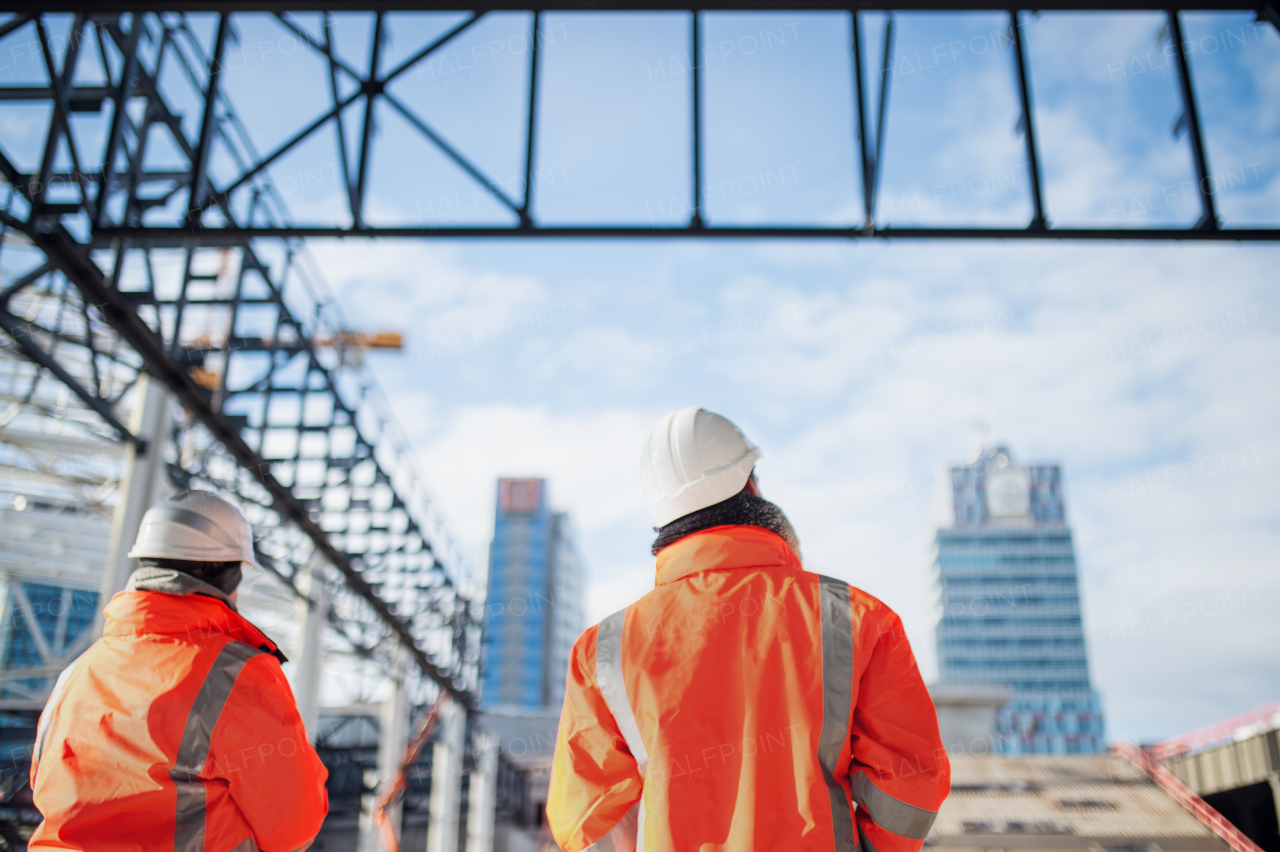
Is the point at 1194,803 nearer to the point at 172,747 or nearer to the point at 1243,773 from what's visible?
the point at 1243,773

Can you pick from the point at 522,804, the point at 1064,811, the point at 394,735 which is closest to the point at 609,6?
the point at 1064,811

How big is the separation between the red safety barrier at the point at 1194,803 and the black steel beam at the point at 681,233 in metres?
10.6

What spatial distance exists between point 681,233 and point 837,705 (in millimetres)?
4436

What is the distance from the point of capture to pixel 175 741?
9.20 feet

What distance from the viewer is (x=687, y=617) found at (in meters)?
2.31

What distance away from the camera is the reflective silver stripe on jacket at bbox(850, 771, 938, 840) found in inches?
82.6

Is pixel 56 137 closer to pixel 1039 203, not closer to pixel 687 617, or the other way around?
pixel 687 617

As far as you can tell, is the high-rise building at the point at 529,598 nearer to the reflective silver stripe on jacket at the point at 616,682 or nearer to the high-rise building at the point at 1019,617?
Answer: the high-rise building at the point at 1019,617

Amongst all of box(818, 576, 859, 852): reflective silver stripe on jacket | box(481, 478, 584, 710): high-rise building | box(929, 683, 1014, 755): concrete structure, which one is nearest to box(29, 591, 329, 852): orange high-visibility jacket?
box(818, 576, 859, 852): reflective silver stripe on jacket

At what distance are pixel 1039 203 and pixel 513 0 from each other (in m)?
3.65

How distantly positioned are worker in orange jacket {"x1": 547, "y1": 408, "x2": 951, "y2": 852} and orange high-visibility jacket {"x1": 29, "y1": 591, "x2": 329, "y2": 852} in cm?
109

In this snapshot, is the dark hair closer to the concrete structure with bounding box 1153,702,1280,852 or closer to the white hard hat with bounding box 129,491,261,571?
the white hard hat with bounding box 129,491,261,571

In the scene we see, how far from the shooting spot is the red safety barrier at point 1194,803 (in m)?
13.0

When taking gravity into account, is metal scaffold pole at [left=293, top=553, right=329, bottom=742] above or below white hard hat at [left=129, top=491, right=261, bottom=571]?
above
